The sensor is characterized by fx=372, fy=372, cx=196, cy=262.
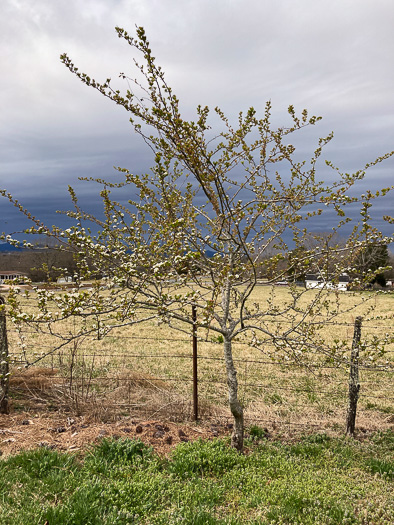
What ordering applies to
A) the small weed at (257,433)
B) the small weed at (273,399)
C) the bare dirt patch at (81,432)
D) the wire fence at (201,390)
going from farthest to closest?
1. the small weed at (273,399)
2. the wire fence at (201,390)
3. the small weed at (257,433)
4. the bare dirt patch at (81,432)

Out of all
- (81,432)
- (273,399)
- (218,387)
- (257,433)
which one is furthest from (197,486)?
(218,387)

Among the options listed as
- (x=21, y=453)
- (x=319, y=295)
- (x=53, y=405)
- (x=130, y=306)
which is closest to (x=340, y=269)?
(x=319, y=295)

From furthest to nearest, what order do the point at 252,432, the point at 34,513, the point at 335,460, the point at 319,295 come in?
the point at 252,432, the point at 319,295, the point at 335,460, the point at 34,513

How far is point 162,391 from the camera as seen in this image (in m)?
7.81

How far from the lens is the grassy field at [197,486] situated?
152 inches

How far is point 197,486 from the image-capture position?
435cm

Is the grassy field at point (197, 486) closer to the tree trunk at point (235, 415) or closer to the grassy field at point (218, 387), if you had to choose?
the tree trunk at point (235, 415)

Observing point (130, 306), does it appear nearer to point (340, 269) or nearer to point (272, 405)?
point (340, 269)

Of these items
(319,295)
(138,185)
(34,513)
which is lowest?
(34,513)

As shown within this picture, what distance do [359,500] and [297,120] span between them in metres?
4.82

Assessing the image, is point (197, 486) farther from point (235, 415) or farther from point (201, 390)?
point (201, 390)

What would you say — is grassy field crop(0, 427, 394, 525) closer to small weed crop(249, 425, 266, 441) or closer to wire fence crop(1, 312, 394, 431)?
small weed crop(249, 425, 266, 441)

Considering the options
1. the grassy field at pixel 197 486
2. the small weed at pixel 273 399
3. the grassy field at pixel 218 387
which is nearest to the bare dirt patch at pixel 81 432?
A: the grassy field at pixel 197 486

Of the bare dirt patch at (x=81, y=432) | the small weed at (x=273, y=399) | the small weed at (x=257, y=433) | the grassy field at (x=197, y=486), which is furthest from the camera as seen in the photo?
the small weed at (x=273, y=399)
